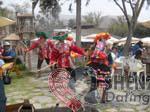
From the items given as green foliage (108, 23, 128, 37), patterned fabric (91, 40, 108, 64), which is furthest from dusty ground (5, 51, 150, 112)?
green foliage (108, 23, 128, 37)

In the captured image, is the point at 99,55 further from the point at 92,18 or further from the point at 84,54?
the point at 92,18

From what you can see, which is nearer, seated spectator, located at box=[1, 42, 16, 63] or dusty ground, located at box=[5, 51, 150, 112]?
dusty ground, located at box=[5, 51, 150, 112]

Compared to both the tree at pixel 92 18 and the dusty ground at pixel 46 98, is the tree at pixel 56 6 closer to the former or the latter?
the dusty ground at pixel 46 98

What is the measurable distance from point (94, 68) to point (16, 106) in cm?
236

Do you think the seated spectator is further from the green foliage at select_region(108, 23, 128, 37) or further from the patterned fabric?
the green foliage at select_region(108, 23, 128, 37)

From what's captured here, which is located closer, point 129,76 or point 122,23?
point 129,76

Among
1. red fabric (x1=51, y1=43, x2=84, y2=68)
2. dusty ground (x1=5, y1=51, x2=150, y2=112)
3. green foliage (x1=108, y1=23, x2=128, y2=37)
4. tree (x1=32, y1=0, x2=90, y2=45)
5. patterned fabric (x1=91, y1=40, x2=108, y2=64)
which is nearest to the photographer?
dusty ground (x1=5, y1=51, x2=150, y2=112)

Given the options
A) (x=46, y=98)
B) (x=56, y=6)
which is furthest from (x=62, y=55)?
(x=56, y=6)

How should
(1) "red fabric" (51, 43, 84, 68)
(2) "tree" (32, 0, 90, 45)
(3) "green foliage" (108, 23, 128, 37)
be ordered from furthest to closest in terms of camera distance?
(3) "green foliage" (108, 23, 128, 37) → (2) "tree" (32, 0, 90, 45) → (1) "red fabric" (51, 43, 84, 68)

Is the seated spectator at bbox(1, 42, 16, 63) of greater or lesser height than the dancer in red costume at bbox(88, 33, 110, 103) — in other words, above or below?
below

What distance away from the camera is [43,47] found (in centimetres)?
1165

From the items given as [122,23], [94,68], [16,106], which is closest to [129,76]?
[94,68]

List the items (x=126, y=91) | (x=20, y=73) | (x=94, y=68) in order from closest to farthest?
(x=94, y=68) → (x=126, y=91) → (x=20, y=73)

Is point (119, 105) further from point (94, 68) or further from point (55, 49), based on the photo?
point (55, 49)
